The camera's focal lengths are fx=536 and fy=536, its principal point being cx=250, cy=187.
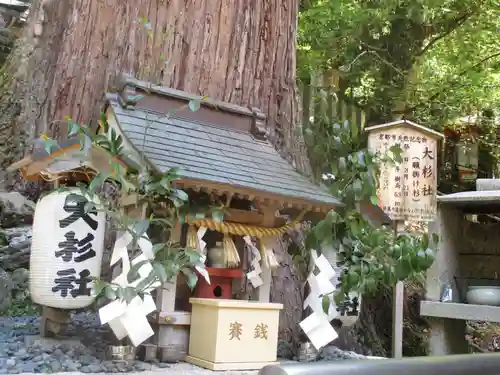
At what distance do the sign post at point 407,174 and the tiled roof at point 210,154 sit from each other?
204 centimetres

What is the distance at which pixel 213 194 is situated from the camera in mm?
3514

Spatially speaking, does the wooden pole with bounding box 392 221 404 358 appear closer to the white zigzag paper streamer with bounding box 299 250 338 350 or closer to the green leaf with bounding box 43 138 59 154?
the white zigzag paper streamer with bounding box 299 250 338 350

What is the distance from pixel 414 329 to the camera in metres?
7.54

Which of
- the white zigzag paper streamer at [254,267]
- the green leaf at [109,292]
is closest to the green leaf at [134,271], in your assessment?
the green leaf at [109,292]

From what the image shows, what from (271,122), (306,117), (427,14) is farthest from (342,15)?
(271,122)

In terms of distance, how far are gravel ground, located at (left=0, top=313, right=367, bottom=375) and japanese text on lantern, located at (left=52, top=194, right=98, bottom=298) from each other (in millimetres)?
390

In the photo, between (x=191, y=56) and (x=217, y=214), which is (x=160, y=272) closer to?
(x=217, y=214)

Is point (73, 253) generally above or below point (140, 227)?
below

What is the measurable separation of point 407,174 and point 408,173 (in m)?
0.02

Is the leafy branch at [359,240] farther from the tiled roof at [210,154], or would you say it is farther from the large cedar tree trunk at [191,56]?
the large cedar tree trunk at [191,56]

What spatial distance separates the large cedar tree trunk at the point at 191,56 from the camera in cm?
489

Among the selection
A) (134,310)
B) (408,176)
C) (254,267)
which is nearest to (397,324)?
(408,176)

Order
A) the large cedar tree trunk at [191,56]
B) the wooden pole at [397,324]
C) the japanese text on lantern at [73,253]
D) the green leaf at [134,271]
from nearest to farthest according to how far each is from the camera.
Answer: the green leaf at [134,271], the japanese text on lantern at [73,253], the large cedar tree trunk at [191,56], the wooden pole at [397,324]

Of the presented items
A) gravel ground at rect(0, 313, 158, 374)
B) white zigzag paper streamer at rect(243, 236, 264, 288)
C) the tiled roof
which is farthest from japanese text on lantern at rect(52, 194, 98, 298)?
white zigzag paper streamer at rect(243, 236, 264, 288)
